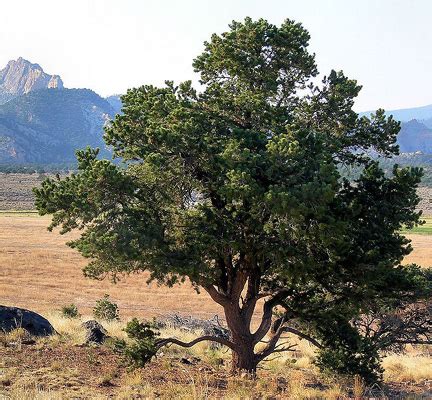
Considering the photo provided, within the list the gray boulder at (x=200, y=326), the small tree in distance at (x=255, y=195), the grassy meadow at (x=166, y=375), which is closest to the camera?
the small tree in distance at (x=255, y=195)

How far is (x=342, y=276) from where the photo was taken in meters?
12.4

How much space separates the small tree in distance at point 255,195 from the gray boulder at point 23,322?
4971 millimetres

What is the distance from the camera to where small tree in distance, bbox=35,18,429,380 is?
424 inches

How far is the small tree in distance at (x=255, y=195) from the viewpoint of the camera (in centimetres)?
1078

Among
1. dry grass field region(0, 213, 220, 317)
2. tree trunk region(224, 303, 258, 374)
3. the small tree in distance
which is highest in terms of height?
the small tree in distance

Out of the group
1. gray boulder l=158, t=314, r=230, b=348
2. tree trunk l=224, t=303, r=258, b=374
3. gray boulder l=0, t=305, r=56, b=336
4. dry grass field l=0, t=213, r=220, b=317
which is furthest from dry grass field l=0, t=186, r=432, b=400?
dry grass field l=0, t=213, r=220, b=317

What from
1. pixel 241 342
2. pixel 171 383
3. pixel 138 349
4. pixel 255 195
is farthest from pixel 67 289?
pixel 255 195

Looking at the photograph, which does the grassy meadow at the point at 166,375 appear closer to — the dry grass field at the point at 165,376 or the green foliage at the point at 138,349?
the dry grass field at the point at 165,376

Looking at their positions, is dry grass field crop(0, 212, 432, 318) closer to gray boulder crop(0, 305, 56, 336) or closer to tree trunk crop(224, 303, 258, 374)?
gray boulder crop(0, 305, 56, 336)

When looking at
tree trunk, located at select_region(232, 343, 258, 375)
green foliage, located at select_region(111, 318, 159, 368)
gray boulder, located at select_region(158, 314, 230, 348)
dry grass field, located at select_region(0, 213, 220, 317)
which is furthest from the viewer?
dry grass field, located at select_region(0, 213, 220, 317)

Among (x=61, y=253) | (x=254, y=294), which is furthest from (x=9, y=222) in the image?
(x=254, y=294)

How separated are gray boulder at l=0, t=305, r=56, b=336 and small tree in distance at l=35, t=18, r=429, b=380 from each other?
497 cm

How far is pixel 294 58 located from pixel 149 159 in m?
4.26

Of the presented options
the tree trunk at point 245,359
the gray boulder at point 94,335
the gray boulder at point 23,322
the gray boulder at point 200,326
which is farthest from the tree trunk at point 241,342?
the gray boulder at point 200,326
